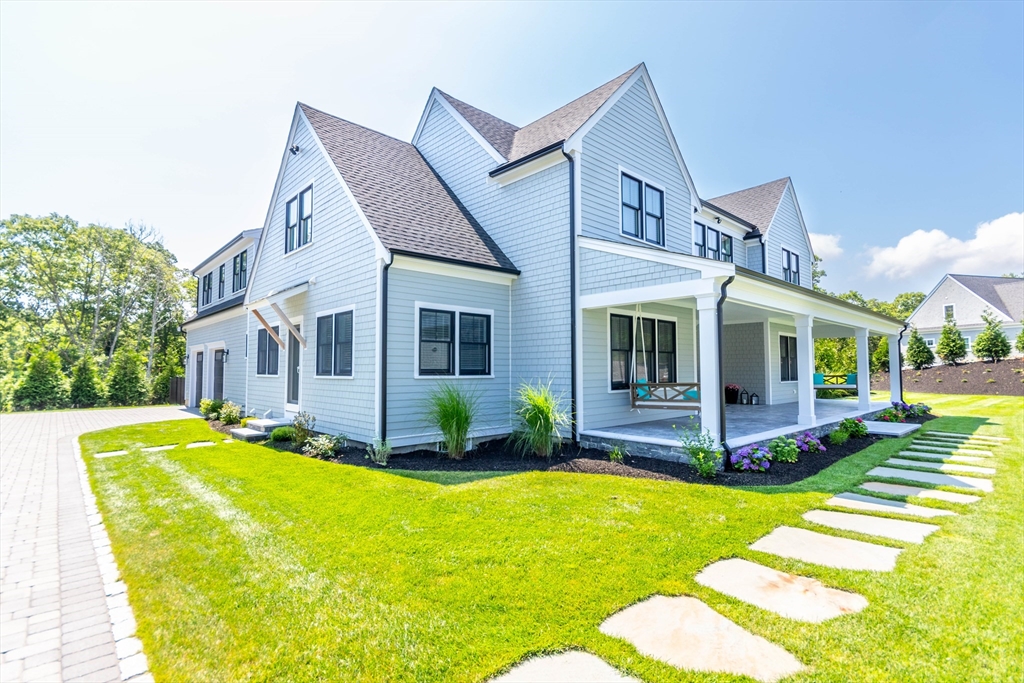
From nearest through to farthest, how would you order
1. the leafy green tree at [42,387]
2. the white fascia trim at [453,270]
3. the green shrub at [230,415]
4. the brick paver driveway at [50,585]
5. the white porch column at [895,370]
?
the brick paver driveway at [50,585] < the white fascia trim at [453,270] < the green shrub at [230,415] < the white porch column at [895,370] < the leafy green tree at [42,387]

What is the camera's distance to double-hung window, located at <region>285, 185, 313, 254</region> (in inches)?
451

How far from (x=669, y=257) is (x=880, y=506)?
4.25 m

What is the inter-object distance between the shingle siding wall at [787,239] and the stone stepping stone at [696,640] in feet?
57.2

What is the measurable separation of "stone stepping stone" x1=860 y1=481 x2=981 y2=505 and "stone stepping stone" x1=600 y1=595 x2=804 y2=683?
172 inches

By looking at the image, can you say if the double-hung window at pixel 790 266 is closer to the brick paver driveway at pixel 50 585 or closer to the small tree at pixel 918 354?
the small tree at pixel 918 354

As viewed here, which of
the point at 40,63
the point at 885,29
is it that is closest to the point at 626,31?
the point at 885,29

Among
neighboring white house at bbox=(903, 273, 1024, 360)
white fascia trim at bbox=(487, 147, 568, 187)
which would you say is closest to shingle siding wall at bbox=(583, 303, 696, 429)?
white fascia trim at bbox=(487, 147, 568, 187)

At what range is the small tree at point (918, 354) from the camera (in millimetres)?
28156

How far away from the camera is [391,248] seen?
8.41 m

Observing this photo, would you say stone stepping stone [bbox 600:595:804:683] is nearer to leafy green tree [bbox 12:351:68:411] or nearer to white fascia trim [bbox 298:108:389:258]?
white fascia trim [bbox 298:108:389:258]

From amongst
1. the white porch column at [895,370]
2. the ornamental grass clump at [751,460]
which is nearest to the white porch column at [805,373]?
the ornamental grass clump at [751,460]

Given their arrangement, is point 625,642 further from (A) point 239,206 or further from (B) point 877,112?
(A) point 239,206

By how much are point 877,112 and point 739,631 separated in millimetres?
19426

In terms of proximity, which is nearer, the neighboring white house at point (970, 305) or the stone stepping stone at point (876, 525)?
the stone stepping stone at point (876, 525)
